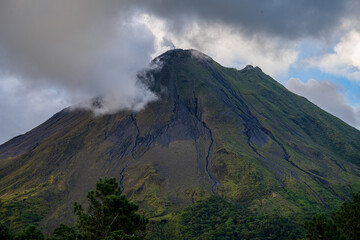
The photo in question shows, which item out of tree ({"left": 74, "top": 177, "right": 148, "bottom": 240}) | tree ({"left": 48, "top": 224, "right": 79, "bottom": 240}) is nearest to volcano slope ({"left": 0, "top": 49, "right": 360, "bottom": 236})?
tree ({"left": 74, "top": 177, "right": 148, "bottom": 240})

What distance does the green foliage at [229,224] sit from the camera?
65.3 metres

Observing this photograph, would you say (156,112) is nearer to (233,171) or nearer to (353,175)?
(233,171)

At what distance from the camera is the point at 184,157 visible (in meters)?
108

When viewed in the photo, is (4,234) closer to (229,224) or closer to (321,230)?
(321,230)

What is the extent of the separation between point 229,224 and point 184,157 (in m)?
39.5

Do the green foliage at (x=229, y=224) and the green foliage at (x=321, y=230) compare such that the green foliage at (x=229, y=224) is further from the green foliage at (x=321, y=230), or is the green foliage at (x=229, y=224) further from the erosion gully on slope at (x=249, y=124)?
the green foliage at (x=321, y=230)

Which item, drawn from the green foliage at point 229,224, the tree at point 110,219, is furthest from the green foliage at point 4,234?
the green foliage at point 229,224

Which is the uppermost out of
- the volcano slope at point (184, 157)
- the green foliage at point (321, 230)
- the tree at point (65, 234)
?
the volcano slope at point (184, 157)

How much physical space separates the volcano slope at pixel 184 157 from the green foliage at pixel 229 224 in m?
5.66

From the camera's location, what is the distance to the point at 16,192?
9631 centimetres

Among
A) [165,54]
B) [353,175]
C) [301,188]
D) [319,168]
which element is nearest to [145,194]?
[301,188]

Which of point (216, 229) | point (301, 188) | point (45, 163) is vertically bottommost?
point (216, 229)

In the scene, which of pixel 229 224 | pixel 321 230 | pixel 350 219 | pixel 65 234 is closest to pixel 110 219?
pixel 65 234

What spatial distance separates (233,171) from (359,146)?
96424mm
